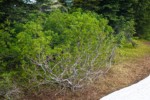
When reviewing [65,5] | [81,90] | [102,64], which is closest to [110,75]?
[102,64]

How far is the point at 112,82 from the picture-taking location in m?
7.77

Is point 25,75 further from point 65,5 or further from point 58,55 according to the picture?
point 65,5

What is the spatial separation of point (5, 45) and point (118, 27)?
5791mm

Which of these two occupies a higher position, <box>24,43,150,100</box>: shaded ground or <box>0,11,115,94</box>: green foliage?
<box>0,11,115,94</box>: green foliage

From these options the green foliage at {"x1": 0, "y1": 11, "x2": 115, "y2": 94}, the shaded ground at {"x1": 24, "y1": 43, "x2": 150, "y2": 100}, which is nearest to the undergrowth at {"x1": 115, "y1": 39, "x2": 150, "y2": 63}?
the shaded ground at {"x1": 24, "y1": 43, "x2": 150, "y2": 100}

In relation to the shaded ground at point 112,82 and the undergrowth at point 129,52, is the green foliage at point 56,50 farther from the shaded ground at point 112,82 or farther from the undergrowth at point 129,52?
the undergrowth at point 129,52

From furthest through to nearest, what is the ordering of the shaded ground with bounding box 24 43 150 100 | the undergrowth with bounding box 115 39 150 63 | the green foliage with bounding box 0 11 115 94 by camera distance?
the undergrowth with bounding box 115 39 150 63, the shaded ground with bounding box 24 43 150 100, the green foliage with bounding box 0 11 115 94

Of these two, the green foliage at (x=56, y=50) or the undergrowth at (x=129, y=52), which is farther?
the undergrowth at (x=129, y=52)

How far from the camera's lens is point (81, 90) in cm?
700

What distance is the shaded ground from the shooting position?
22.1ft

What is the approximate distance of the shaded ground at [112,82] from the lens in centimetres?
673

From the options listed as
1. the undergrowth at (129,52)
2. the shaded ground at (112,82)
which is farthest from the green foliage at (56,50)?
the undergrowth at (129,52)

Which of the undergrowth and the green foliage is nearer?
the green foliage

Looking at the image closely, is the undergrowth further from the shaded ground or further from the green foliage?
the green foliage
